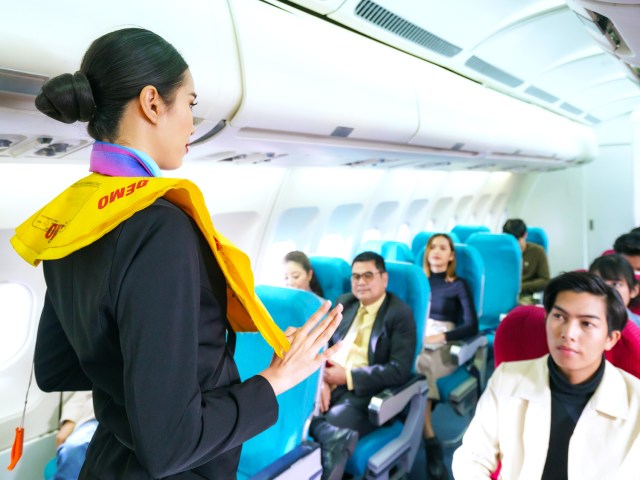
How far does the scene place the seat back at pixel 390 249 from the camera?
4719 millimetres

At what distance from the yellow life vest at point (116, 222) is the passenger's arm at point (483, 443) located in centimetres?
111

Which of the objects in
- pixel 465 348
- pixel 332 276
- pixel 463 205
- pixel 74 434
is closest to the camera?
pixel 74 434

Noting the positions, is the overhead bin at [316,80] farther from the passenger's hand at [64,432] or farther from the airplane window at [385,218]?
the airplane window at [385,218]

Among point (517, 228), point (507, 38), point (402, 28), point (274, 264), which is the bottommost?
point (274, 264)

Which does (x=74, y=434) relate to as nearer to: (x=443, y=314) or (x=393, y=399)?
(x=393, y=399)

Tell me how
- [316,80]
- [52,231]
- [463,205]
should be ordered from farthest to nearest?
[463,205], [316,80], [52,231]

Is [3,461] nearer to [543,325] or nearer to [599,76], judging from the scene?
[543,325]

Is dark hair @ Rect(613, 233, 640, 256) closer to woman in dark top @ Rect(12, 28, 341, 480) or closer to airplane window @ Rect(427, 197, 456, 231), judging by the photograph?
woman in dark top @ Rect(12, 28, 341, 480)

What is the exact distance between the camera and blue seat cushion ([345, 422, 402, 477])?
2328 mm

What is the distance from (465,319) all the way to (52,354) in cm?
332

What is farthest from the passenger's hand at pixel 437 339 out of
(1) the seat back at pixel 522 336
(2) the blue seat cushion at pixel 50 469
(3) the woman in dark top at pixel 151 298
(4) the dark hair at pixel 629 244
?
(3) the woman in dark top at pixel 151 298

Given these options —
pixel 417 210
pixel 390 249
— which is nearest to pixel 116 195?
pixel 390 249

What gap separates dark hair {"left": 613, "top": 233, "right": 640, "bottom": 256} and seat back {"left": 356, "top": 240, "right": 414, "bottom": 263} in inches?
70.1

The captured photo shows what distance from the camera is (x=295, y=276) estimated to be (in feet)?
11.7
